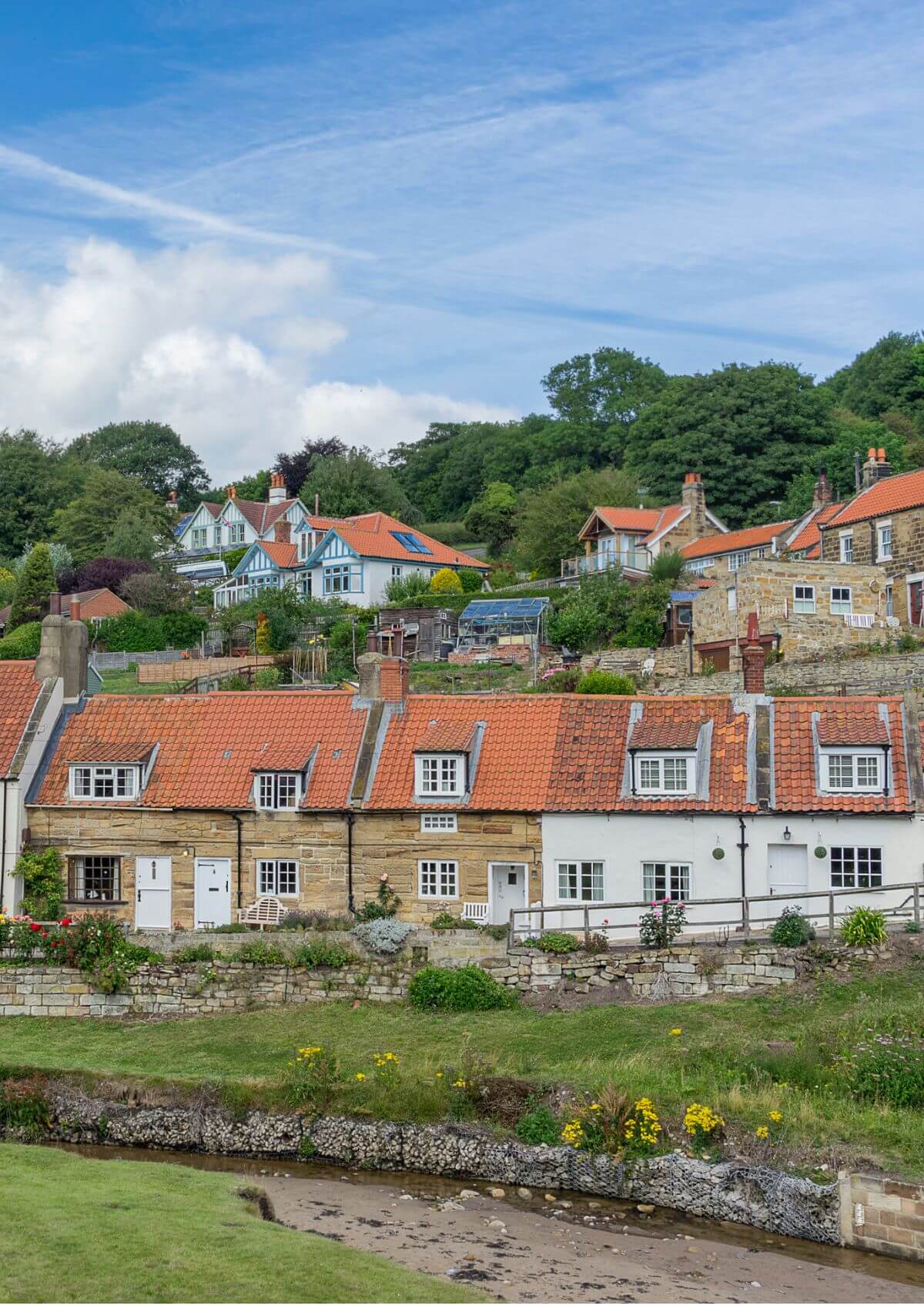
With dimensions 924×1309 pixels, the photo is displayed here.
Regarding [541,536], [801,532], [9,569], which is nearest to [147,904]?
[801,532]

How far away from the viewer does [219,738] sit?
34.4 meters

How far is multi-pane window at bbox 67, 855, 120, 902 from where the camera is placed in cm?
3269

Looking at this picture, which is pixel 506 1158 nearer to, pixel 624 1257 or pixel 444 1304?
pixel 624 1257

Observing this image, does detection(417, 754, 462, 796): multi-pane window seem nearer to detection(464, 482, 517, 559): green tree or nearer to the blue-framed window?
the blue-framed window

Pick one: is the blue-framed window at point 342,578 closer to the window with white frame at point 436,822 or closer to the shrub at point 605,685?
the shrub at point 605,685

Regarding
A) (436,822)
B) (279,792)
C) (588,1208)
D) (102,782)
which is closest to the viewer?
(588,1208)

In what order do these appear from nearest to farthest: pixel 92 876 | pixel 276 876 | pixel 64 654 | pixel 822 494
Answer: pixel 276 876 < pixel 92 876 < pixel 64 654 < pixel 822 494

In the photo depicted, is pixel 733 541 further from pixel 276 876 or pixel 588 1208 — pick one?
pixel 588 1208

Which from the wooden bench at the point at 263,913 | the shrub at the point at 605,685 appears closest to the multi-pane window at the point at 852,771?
the wooden bench at the point at 263,913

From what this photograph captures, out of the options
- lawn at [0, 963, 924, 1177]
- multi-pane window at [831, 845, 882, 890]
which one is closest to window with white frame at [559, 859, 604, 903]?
multi-pane window at [831, 845, 882, 890]

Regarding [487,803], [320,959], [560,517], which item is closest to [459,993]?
[320,959]

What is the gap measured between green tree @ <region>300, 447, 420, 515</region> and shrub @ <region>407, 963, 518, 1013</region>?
7550 cm

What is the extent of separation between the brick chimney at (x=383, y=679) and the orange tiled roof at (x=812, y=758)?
9.59 metres

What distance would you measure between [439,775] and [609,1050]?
1026 cm
